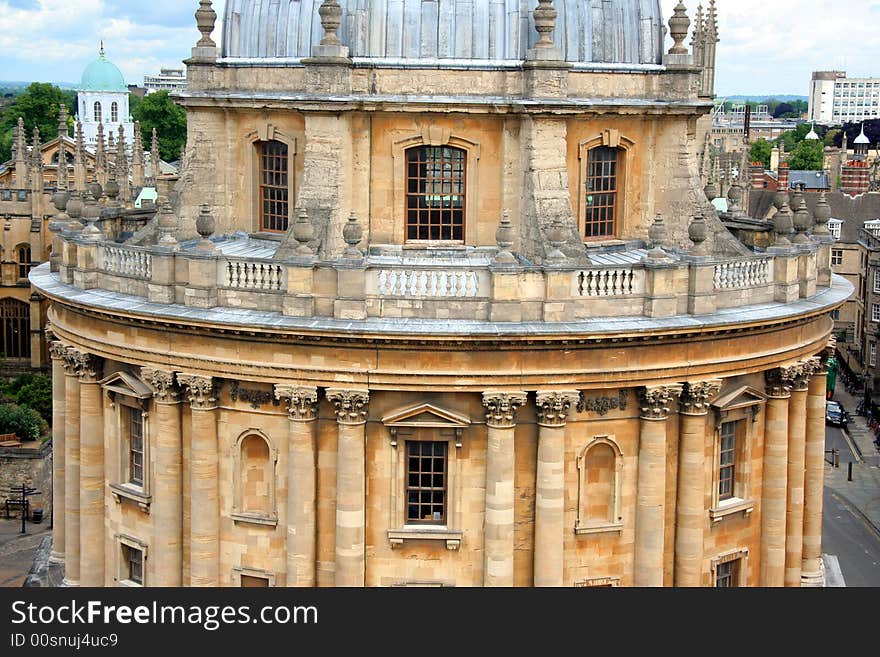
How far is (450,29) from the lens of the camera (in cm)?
4066

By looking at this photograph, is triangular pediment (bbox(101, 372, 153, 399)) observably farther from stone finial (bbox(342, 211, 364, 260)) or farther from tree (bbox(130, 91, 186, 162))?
tree (bbox(130, 91, 186, 162))

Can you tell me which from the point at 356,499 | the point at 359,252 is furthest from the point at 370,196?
the point at 356,499

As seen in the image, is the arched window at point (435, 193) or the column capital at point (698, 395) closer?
the column capital at point (698, 395)

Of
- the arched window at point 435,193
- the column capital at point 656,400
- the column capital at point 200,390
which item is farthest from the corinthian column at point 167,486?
the column capital at point 656,400

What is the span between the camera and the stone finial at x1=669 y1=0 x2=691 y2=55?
42.6 metres

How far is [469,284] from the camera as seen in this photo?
37719mm

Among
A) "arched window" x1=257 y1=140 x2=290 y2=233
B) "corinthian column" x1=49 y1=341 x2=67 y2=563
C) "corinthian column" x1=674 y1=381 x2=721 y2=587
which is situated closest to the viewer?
"corinthian column" x1=674 y1=381 x2=721 y2=587

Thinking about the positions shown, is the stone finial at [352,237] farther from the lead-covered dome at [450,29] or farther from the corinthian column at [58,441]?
the corinthian column at [58,441]

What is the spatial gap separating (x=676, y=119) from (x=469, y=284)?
9334 millimetres

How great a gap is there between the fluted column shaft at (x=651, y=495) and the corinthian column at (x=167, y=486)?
1262cm

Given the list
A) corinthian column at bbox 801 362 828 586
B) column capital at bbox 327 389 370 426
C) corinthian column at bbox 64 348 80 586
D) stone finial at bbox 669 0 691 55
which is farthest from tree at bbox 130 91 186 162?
column capital at bbox 327 389 370 426

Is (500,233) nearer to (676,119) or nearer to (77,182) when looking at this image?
(676,119)

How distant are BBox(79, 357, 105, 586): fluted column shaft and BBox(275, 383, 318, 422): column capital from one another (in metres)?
7.40

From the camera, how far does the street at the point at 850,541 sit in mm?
64562
